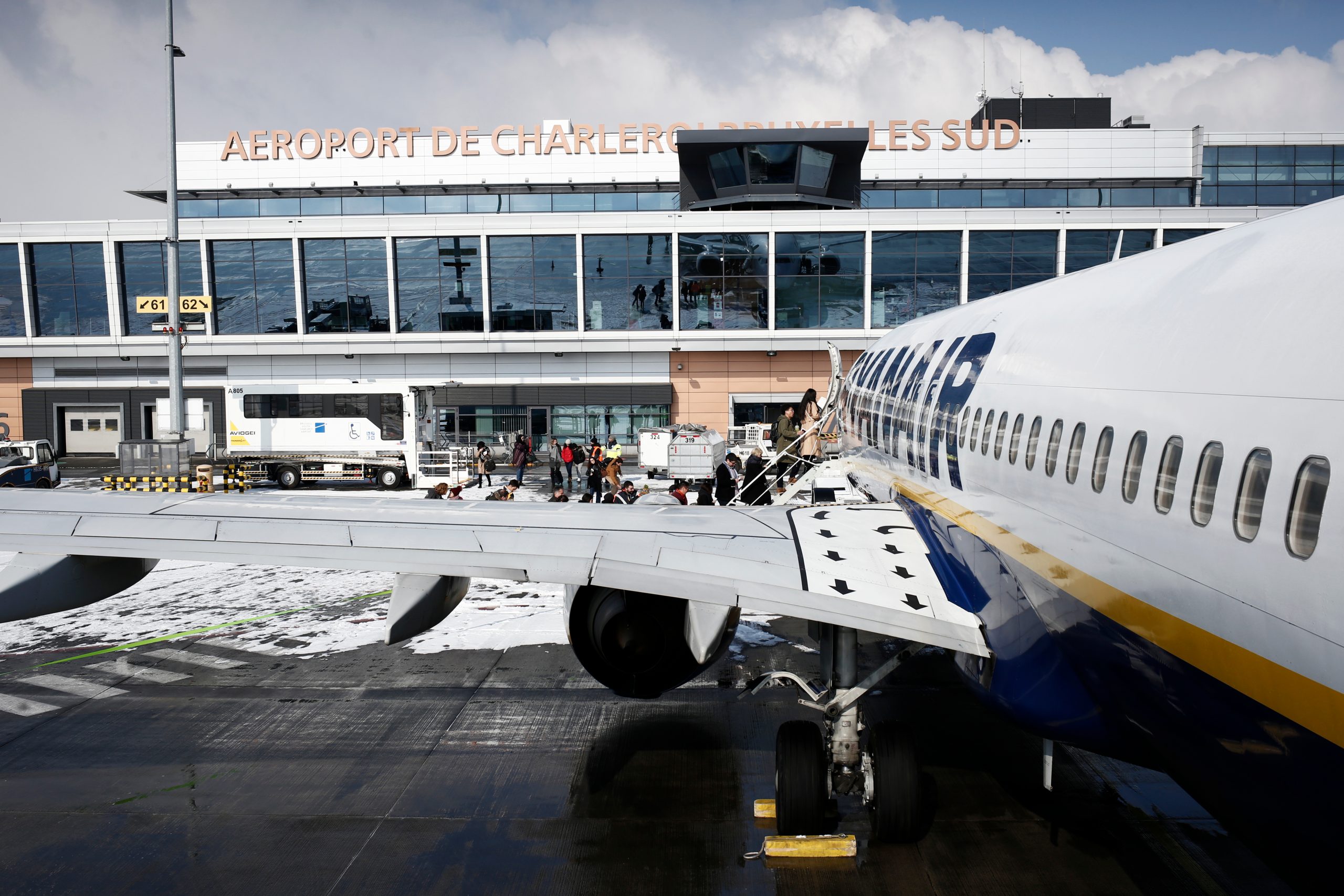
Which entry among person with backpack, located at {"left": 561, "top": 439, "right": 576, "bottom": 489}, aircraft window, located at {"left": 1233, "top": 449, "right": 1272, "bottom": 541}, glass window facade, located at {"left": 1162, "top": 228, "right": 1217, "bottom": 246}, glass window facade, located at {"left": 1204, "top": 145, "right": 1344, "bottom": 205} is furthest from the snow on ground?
glass window facade, located at {"left": 1204, "top": 145, "right": 1344, "bottom": 205}

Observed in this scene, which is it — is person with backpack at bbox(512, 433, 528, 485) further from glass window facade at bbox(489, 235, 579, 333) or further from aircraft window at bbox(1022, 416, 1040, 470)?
aircraft window at bbox(1022, 416, 1040, 470)

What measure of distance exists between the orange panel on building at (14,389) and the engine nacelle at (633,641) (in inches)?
1951

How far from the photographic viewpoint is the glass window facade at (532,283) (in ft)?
143

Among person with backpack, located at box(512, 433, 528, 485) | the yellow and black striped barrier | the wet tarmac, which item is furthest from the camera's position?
person with backpack, located at box(512, 433, 528, 485)

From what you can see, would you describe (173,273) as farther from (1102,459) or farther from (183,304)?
(1102,459)

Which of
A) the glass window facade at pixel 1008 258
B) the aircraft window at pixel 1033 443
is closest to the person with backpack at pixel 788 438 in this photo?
the aircraft window at pixel 1033 443

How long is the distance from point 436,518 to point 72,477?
37834 millimetres

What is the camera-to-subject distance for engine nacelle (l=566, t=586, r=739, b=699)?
8.65 metres

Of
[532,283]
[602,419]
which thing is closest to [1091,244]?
[602,419]

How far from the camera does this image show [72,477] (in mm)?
38938

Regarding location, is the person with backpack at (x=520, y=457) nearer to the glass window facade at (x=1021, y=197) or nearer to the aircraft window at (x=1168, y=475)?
the aircraft window at (x=1168, y=475)

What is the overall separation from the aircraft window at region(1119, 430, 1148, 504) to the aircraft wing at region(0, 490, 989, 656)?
2.38 meters

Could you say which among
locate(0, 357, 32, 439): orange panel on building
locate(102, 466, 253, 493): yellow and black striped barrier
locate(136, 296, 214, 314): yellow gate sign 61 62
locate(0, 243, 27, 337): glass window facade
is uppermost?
locate(0, 243, 27, 337): glass window facade

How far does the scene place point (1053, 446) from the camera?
21.2ft
